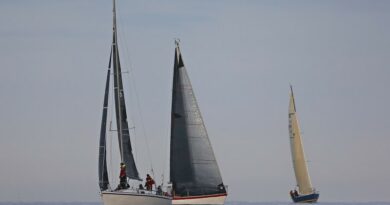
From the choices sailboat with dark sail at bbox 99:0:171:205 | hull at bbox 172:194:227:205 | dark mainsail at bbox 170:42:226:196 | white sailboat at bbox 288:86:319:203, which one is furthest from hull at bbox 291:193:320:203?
sailboat with dark sail at bbox 99:0:171:205

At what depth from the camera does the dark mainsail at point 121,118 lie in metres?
80.6

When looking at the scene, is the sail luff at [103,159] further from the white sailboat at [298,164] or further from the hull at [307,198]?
the hull at [307,198]

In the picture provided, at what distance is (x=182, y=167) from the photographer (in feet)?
273

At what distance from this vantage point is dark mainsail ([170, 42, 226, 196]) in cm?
8281

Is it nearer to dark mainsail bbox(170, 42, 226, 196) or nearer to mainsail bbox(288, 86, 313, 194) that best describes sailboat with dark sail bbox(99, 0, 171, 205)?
dark mainsail bbox(170, 42, 226, 196)

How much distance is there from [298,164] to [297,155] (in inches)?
53.1

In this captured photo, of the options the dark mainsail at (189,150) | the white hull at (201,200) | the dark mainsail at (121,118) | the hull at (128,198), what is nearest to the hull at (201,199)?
the white hull at (201,200)

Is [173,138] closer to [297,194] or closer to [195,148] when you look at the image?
[195,148]

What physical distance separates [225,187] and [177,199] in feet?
11.5

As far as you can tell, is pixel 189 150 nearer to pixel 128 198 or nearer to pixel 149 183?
pixel 149 183

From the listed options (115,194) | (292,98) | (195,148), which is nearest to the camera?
(115,194)

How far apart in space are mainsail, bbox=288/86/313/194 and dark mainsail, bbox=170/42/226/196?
139ft

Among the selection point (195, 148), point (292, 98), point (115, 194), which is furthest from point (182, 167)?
point (292, 98)

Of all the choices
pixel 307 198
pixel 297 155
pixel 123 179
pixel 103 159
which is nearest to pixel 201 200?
pixel 123 179
